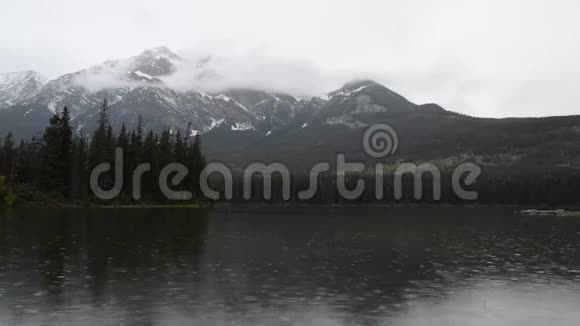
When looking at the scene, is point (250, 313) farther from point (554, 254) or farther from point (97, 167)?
point (97, 167)

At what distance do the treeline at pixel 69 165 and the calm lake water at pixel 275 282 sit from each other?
260 ft

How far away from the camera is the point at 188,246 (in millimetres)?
62469

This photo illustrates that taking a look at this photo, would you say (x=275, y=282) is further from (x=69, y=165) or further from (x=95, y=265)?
(x=69, y=165)

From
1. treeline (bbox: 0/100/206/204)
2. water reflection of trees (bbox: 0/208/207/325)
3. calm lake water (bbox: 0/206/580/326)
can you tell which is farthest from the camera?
treeline (bbox: 0/100/206/204)

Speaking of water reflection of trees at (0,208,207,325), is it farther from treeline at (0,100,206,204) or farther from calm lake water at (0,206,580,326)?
treeline at (0,100,206,204)

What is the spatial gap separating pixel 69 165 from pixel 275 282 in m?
124

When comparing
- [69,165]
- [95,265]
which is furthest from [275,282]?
[69,165]

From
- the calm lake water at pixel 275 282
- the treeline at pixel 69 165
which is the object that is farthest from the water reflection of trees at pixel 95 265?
the treeline at pixel 69 165

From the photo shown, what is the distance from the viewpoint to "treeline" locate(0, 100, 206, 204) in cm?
14700

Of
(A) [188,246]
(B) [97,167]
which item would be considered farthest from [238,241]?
(B) [97,167]

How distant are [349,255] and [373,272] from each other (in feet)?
39.4

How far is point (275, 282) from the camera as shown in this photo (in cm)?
4016

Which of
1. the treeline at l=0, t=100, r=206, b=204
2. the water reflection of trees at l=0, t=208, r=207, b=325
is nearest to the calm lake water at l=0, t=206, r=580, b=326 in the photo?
the water reflection of trees at l=0, t=208, r=207, b=325

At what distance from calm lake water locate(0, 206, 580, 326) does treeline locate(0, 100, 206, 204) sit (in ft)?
260
